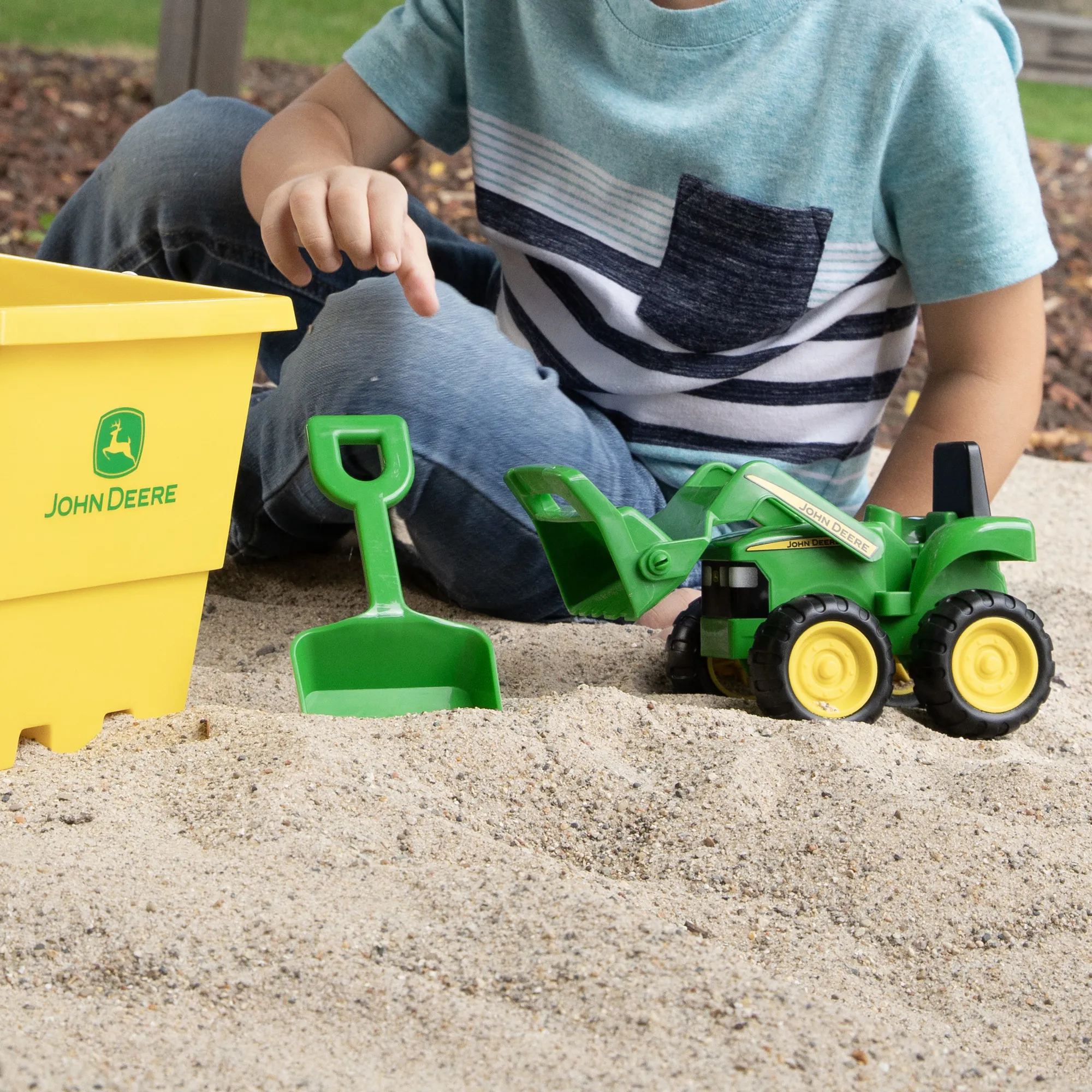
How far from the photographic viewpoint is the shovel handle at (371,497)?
1026 millimetres

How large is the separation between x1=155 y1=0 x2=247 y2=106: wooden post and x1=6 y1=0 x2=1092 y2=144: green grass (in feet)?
0.36

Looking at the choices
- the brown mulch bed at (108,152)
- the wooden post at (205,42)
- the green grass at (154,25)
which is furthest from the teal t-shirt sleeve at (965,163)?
the green grass at (154,25)

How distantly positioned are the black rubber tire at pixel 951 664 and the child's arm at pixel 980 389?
0.27 meters

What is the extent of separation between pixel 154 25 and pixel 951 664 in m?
3.25

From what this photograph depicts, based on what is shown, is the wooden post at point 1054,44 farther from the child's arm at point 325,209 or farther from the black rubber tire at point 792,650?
the black rubber tire at point 792,650

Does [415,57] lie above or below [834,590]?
above

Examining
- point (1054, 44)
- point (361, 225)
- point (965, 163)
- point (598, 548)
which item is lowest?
point (598, 548)

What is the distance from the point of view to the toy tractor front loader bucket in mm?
988

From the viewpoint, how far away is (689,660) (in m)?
1.13

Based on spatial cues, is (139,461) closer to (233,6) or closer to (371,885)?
(371,885)

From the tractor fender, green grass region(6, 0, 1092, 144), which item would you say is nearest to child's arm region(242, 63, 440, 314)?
the tractor fender

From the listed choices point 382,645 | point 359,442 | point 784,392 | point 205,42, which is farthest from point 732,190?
point 205,42

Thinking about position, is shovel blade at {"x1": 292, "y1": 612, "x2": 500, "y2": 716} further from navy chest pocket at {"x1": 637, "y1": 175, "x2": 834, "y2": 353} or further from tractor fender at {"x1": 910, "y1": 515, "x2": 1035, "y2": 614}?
navy chest pocket at {"x1": 637, "y1": 175, "x2": 834, "y2": 353}

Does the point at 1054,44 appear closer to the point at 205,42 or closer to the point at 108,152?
the point at 205,42
